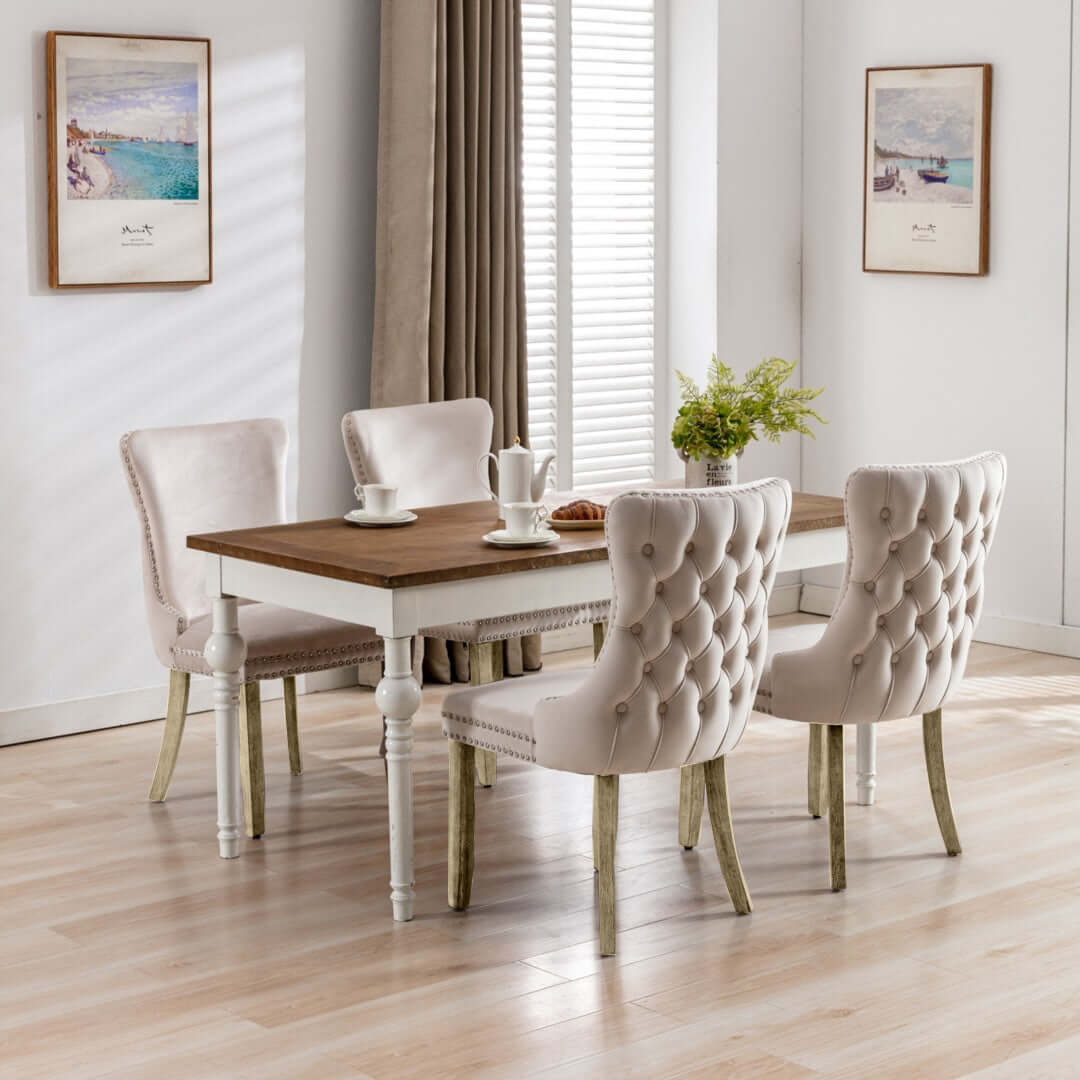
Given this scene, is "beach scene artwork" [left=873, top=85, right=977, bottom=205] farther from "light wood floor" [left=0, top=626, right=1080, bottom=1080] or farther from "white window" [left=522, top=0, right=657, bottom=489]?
"light wood floor" [left=0, top=626, right=1080, bottom=1080]

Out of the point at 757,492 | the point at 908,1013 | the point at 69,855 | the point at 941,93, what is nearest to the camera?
the point at 908,1013

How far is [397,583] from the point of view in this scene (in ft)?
11.6

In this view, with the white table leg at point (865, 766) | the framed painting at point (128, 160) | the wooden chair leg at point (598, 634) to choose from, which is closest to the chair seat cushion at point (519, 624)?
the wooden chair leg at point (598, 634)

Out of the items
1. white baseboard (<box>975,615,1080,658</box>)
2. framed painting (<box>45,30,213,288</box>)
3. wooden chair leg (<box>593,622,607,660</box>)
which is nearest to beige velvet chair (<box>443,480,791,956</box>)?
wooden chair leg (<box>593,622,607,660</box>)

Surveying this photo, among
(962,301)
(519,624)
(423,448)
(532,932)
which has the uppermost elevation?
(962,301)

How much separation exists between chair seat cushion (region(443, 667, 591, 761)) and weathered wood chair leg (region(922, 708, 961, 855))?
2.84 ft

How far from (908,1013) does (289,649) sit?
176cm

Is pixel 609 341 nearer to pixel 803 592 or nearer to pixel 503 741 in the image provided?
pixel 803 592

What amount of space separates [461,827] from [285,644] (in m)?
0.76

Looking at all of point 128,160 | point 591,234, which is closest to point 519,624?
point 128,160

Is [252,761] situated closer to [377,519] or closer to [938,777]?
[377,519]

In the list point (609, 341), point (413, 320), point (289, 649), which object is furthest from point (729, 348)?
point (289, 649)

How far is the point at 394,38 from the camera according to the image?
548 centimetres

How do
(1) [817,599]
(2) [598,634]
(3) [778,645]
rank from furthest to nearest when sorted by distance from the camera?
(1) [817,599] < (2) [598,634] < (3) [778,645]
